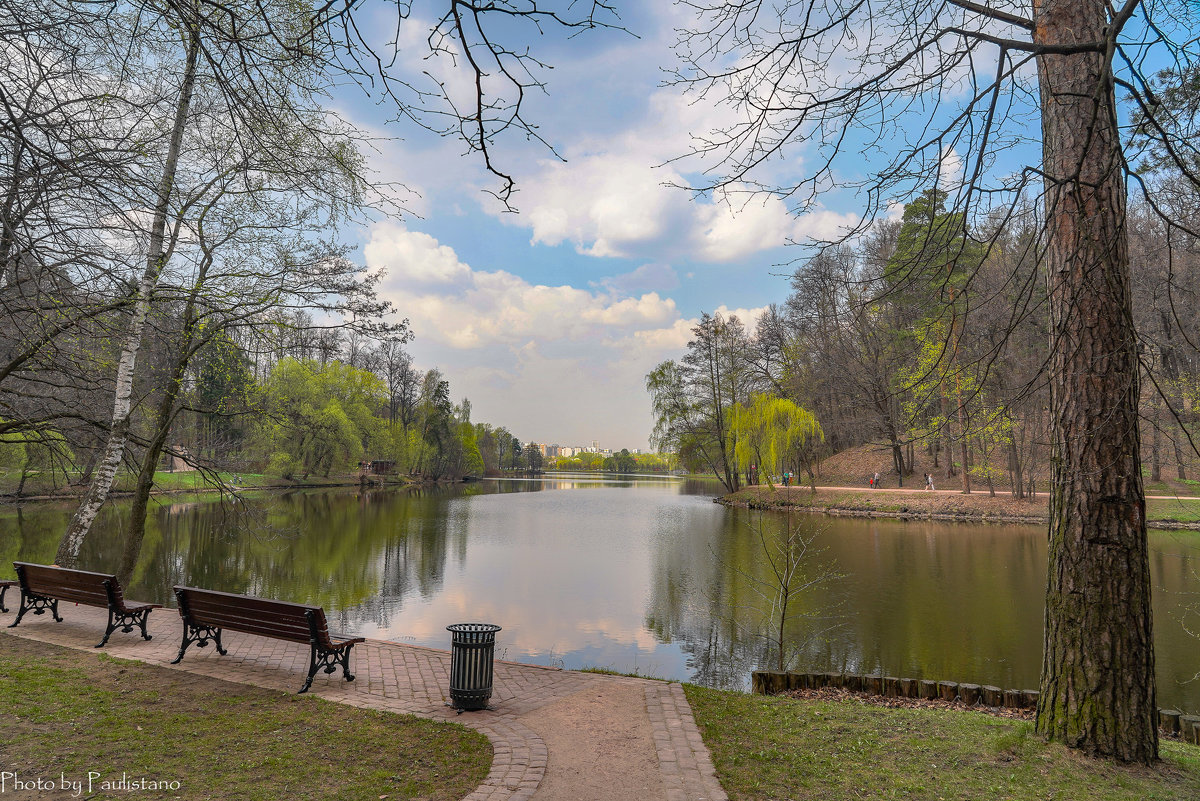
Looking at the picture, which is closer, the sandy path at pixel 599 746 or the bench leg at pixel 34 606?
the sandy path at pixel 599 746

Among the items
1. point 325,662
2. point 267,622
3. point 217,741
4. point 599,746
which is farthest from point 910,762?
point 267,622

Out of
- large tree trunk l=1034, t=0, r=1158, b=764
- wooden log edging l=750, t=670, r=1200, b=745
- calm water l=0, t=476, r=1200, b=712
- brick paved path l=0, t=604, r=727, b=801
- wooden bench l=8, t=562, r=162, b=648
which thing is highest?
large tree trunk l=1034, t=0, r=1158, b=764

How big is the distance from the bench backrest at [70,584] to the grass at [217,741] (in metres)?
1.14

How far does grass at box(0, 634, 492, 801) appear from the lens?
3625mm

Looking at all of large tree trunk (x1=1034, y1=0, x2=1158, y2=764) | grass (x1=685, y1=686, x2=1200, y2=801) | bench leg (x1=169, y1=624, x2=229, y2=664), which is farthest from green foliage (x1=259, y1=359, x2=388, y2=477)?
large tree trunk (x1=1034, y1=0, x2=1158, y2=764)

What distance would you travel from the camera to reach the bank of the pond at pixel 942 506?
21.3 metres

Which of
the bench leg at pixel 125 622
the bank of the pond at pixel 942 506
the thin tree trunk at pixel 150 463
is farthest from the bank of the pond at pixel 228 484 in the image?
the bank of the pond at pixel 942 506

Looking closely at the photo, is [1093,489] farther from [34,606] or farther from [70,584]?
[34,606]

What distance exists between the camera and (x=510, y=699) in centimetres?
550

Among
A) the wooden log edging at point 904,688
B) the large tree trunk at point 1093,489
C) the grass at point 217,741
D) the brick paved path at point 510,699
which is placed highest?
the large tree trunk at point 1093,489

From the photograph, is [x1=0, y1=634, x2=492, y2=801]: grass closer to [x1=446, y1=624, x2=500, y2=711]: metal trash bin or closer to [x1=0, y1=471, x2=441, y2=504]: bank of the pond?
[x1=446, y1=624, x2=500, y2=711]: metal trash bin

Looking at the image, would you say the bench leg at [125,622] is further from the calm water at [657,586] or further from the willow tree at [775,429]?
the willow tree at [775,429]

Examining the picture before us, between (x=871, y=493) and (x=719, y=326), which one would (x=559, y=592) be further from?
(x=719, y=326)

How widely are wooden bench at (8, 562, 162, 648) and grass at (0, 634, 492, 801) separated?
3.66 ft
